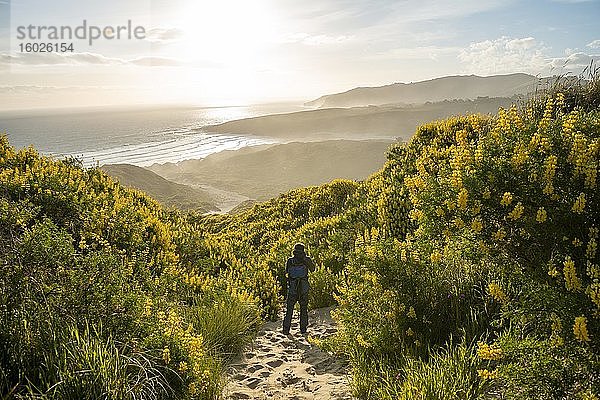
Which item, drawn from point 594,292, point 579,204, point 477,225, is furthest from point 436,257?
point 594,292

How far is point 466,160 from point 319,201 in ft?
45.2

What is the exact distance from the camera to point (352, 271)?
5738 mm

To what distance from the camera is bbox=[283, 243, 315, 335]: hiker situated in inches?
289

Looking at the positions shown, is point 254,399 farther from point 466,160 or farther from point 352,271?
point 466,160

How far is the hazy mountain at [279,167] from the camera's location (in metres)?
73.1

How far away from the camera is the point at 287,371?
5.46 meters

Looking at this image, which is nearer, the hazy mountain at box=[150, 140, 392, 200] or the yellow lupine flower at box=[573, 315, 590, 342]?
the yellow lupine flower at box=[573, 315, 590, 342]

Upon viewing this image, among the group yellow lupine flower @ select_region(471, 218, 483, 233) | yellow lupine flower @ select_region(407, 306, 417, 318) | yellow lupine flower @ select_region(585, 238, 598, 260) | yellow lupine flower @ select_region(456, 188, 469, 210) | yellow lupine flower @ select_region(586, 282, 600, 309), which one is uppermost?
yellow lupine flower @ select_region(456, 188, 469, 210)

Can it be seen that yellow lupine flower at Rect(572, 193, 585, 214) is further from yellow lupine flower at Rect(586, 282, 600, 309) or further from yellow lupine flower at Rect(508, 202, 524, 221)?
yellow lupine flower at Rect(586, 282, 600, 309)

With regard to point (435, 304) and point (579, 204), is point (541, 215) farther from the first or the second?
point (435, 304)

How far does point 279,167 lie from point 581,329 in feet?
276

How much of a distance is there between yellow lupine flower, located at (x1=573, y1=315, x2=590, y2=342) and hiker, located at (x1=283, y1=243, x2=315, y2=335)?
5.11 meters

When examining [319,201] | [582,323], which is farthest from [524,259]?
[319,201]

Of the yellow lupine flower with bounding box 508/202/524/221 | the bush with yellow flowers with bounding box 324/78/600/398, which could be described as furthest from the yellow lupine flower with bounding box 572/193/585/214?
the yellow lupine flower with bounding box 508/202/524/221
